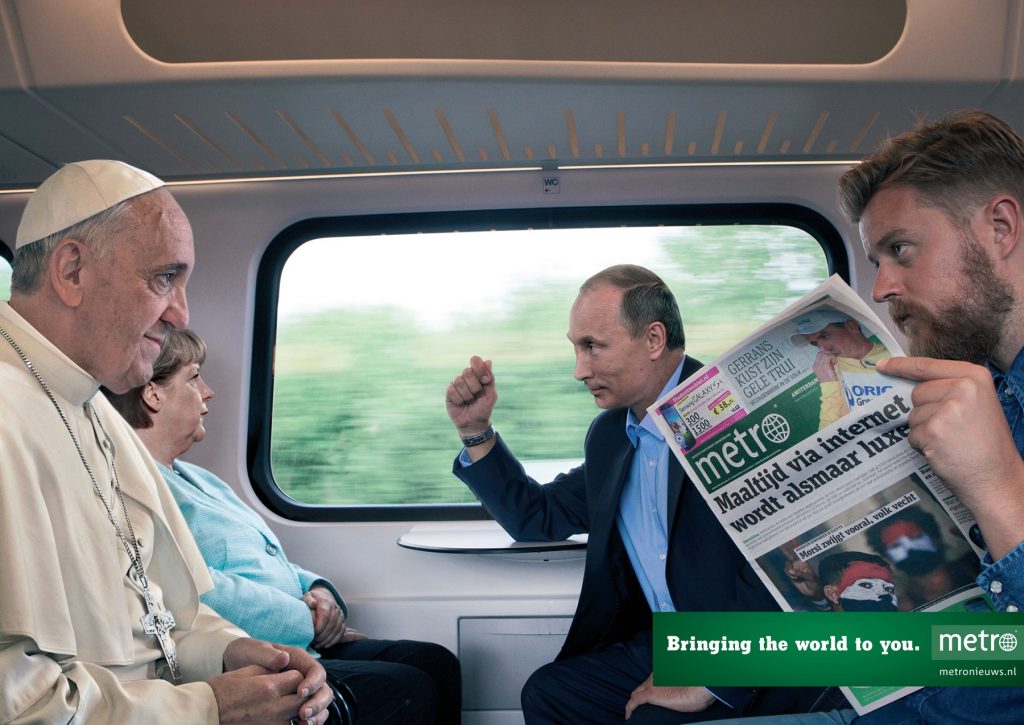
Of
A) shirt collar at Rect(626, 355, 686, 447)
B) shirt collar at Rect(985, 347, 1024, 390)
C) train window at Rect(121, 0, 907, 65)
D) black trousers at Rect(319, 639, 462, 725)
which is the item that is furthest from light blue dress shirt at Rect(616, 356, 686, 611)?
shirt collar at Rect(985, 347, 1024, 390)

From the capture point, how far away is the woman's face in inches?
113

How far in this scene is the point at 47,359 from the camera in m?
1.69

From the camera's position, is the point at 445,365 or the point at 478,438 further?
the point at 445,365

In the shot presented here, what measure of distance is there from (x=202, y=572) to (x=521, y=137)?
1642 millimetres

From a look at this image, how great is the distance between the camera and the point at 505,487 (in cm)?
301

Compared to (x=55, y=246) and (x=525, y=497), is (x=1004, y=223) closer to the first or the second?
(x=55, y=246)

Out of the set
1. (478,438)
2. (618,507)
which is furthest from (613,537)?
(478,438)

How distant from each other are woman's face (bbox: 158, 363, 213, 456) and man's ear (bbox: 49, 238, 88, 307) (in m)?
1.22

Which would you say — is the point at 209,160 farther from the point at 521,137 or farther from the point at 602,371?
the point at 602,371

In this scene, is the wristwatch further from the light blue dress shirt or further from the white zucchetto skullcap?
the white zucchetto skullcap

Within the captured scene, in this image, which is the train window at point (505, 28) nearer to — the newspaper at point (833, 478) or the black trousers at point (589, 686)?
the newspaper at point (833, 478)

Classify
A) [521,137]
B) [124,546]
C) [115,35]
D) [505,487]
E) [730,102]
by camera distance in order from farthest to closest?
[505,487], [521,137], [730,102], [115,35], [124,546]

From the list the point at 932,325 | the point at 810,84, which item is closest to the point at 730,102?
the point at 810,84

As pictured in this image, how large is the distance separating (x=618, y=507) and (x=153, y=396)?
1583 millimetres
